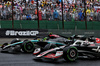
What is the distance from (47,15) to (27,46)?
8760 mm

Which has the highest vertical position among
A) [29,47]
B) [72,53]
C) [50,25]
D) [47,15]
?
[47,15]

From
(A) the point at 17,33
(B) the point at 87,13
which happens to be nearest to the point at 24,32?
(A) the point at 17,33

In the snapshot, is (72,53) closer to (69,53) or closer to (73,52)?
(73,52)

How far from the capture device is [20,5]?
19.0 metres

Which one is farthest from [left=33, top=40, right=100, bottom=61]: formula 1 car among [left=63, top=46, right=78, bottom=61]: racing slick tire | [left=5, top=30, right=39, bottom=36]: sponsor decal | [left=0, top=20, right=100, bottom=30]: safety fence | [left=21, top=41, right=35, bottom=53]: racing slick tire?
[left=0, top=20, right=100, bottom=30]: safety fence

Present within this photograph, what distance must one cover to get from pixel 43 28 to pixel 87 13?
4.96 m

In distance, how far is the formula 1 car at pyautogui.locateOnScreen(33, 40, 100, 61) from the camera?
7.39 m

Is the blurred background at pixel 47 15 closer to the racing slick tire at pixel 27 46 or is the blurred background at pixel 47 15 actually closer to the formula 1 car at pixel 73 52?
the racing slick tire at pixel 27 46

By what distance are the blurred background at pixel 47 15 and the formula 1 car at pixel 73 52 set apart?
10.0 m

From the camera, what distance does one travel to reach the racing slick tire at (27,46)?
1036 centimetres

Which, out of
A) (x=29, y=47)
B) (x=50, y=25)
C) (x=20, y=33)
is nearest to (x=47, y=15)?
(x=50, y=25)

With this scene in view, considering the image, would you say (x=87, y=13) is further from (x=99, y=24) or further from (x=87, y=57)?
(x=87, y=57)

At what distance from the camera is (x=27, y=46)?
10.5 meters

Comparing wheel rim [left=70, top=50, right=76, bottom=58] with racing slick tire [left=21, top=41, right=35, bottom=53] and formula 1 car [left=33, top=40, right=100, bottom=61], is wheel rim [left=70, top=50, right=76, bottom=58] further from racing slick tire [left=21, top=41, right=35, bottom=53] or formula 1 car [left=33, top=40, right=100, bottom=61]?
racing slick tire [left=21, top=41, right=35, bottom=53]
